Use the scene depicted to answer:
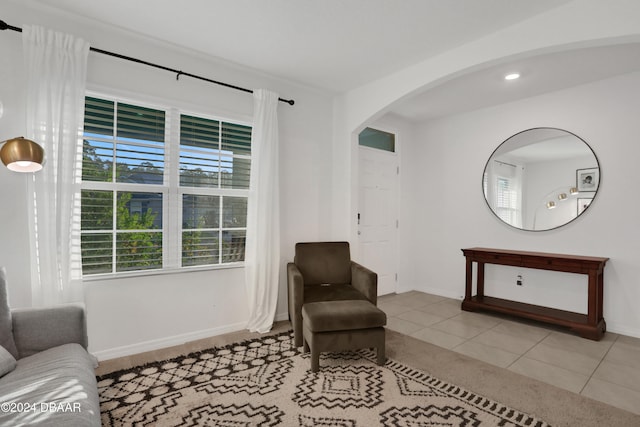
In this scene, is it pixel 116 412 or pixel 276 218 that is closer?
pixel 116 412

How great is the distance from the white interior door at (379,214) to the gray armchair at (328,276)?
1.07 m

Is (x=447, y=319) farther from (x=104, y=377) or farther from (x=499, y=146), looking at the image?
(x=104, y=377)

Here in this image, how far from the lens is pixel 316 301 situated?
295 centimetres

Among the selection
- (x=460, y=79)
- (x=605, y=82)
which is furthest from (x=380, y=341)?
(x=605, y=82)

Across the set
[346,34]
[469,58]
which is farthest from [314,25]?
[469,58]

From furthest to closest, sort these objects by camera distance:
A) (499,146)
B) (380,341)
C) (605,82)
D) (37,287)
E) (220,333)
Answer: (499,146) < (605,82) < (220,333) < (380,341) < (37,287)

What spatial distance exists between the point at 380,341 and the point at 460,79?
8.96 feet

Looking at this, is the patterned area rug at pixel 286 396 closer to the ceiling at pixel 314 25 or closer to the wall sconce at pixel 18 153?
the wall sconce at pixel 18 153

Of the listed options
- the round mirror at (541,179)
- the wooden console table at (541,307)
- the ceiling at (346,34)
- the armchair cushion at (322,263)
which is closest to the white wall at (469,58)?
the ceiling at (346,34)

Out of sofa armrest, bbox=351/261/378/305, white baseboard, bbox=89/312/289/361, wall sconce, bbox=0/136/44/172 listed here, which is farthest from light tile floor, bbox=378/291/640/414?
wall sconce, bbox=0/136/44/172

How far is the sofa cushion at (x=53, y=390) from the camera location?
1.21 m

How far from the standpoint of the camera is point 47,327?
1.92m

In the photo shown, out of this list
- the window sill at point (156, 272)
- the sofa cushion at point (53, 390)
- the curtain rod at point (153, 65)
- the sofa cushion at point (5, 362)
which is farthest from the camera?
the window sill at point (156, 272)

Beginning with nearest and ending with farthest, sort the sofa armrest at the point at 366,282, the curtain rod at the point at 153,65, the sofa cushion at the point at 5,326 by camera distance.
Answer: the sofa cushion at the point at 5,326 → the curtain rod at the point at 153,65 → the sofa armrest at the point at 366,282
